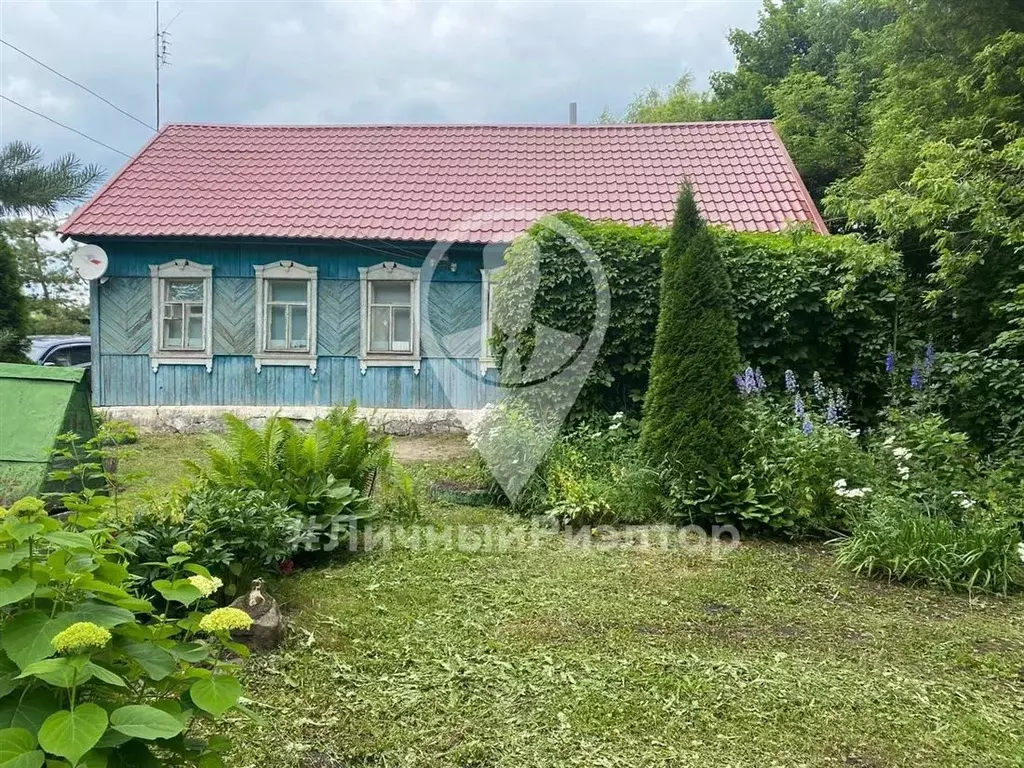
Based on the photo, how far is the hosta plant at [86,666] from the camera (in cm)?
129

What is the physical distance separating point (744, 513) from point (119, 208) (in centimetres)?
1036

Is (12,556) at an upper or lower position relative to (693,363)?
lower

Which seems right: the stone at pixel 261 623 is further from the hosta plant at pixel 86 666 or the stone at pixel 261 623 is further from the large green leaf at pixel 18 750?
the large green leaf at pixel 18 750

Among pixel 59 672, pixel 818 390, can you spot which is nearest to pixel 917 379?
pixel 818 390

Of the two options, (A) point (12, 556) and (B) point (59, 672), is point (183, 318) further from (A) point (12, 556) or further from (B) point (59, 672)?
(B) point (59, 672)

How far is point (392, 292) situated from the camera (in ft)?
34.4

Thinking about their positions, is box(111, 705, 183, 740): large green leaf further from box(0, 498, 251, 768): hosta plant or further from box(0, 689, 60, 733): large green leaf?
box(0, 689, 60, 733): large green leaf

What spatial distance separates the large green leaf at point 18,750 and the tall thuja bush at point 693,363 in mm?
4698

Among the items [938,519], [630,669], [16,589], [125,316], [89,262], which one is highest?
[89,262]

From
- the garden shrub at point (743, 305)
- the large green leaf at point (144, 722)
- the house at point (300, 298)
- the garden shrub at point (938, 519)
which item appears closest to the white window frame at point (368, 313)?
the house at point (300, 298)

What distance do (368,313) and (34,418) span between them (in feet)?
18.6

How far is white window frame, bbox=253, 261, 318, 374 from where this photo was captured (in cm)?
1038

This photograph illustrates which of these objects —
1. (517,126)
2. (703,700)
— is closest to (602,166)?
(517,126)

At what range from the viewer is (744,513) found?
514 cm
